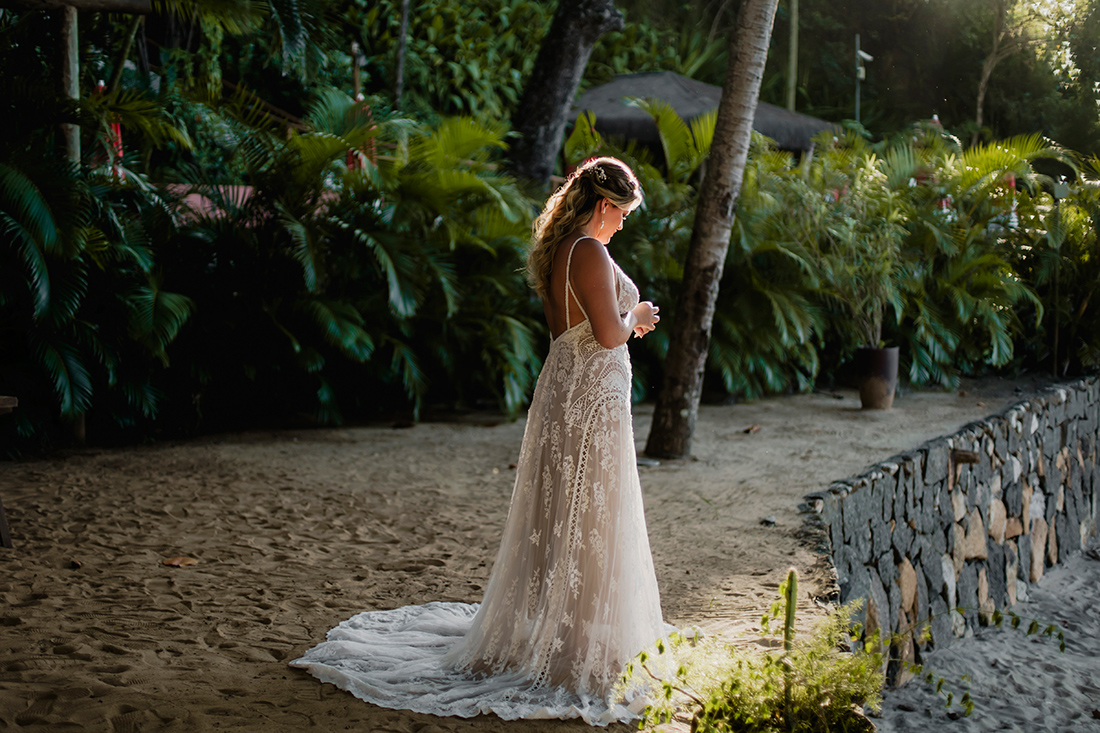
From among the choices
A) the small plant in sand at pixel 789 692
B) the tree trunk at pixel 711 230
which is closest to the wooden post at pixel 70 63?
the tree trunk at pixel 711 230

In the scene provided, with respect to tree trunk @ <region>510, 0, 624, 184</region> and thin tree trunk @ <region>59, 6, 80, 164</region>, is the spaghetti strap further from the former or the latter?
tree trunk @ <region>510, 0, 624, 184</region>

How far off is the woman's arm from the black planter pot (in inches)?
254

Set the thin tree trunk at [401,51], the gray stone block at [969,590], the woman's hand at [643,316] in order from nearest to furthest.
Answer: the woman's hand at [643,316] → the gray stone block at [969,590] → the thin tree trunk at [401,51]

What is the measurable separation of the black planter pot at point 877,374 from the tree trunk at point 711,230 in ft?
9.38

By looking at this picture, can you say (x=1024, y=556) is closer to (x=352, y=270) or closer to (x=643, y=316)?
(x=352, y=270)

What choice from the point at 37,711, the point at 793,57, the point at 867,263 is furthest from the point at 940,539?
the point at 793,57

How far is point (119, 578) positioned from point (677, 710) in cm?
268

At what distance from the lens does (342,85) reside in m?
13.7

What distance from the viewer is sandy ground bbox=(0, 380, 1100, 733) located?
292 cm

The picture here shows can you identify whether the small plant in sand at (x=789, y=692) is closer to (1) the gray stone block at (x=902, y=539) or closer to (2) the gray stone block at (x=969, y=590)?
(1) the gray stone block at (x=902, y=539)

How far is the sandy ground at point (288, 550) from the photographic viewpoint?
9.58 ft

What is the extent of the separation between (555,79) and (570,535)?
8.16 metres

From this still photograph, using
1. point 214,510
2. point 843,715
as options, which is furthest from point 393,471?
point 843,715

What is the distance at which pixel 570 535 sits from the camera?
3121mm
